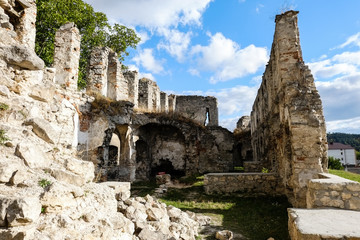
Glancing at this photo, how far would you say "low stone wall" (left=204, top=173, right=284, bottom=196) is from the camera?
872cm

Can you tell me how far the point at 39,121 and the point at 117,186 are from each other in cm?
275

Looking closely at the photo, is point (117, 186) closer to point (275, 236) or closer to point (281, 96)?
point (275, 236)

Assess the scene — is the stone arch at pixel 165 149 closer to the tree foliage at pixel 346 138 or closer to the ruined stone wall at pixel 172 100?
the ruined stone wall at pixel 172 100

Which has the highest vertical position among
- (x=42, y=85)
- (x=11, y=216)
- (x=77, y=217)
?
(x=42, y=85)

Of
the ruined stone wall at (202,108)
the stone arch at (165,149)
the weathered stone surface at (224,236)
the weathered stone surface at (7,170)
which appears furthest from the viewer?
the ruined stone wall at (202,108)

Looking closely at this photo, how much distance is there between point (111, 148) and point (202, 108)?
12414 millimetres

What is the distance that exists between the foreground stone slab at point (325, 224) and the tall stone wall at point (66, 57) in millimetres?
9014

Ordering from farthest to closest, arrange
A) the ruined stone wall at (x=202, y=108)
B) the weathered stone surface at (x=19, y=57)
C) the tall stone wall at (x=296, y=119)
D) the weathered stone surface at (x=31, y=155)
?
the ruined stone wall at (x=202, y=108), the tall stone wall at (x=296, y=119), the weathered stone surface at (x=19, y=57), the weathered stone surface at (x=31, y=155)

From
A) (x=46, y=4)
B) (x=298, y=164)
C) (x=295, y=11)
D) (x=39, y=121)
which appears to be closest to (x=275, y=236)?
(x=298, y=164)

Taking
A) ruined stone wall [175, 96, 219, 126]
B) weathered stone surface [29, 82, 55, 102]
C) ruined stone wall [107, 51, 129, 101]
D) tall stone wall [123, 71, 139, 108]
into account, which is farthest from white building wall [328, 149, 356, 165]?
weathered stone surface [29, 82, 55, 102]

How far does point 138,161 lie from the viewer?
50.7ft

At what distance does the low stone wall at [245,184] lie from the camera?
8.72 m

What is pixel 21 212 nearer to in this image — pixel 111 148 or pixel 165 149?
pixel 165 149

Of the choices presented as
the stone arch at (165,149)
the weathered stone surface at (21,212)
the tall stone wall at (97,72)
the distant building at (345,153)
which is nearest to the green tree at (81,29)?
the tall stone wall at (97,72)
